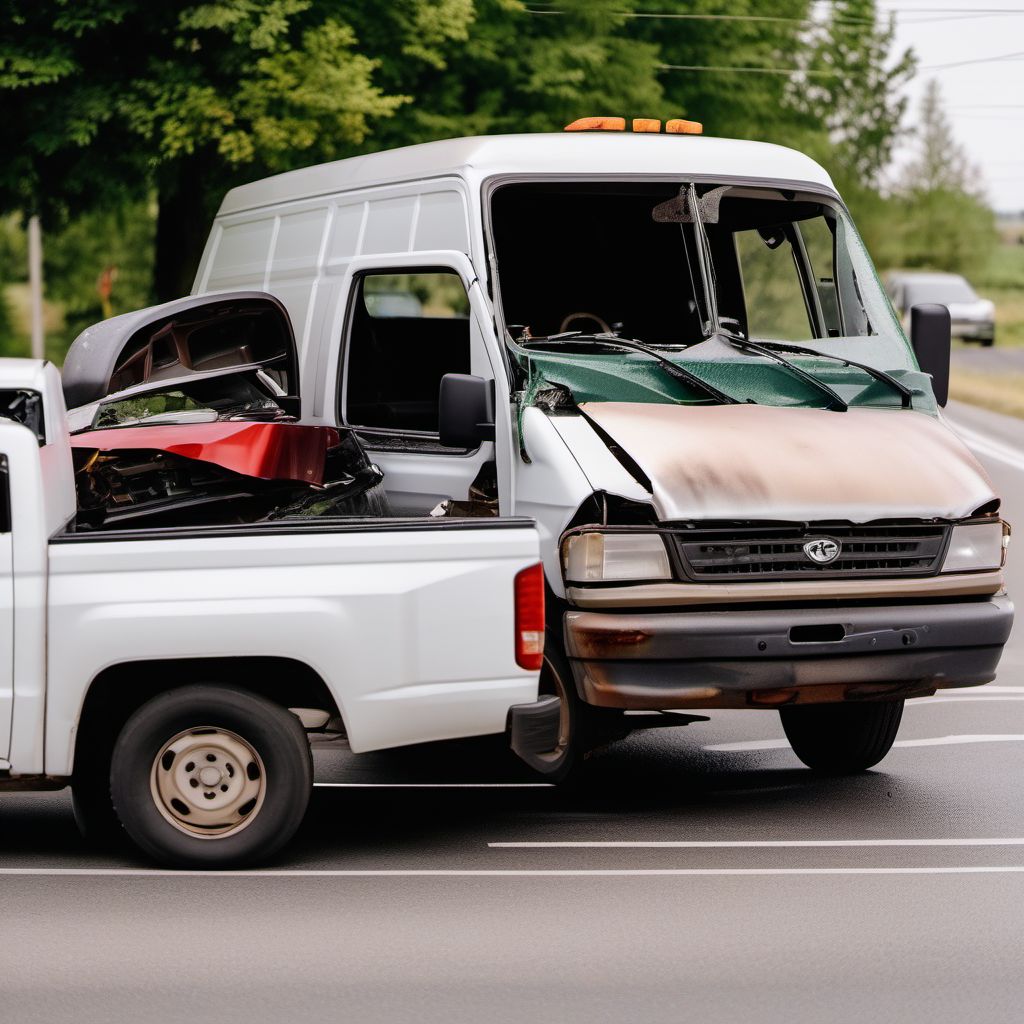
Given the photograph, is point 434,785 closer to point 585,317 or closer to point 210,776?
point 210,776

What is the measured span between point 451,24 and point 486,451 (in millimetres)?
17181

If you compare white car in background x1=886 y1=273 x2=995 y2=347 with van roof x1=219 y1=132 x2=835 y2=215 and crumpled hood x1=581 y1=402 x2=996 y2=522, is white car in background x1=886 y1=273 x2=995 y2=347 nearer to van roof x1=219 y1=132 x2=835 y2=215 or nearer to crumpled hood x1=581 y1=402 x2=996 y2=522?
van roof x1=219 y1=132 x2=835 y2=215

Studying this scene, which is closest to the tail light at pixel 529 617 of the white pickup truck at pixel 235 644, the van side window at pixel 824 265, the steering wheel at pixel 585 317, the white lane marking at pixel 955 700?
the white pickup truck at pixel 235 644

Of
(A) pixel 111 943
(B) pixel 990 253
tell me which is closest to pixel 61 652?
(A) pixel 111 943

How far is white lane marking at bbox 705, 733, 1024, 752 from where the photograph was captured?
968 cm

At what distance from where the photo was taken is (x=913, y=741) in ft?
32.2

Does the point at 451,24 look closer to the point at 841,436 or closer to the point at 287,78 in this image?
the point at 287,78

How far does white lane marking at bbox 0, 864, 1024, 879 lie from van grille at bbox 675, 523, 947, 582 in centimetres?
111

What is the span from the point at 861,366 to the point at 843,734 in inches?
62.7

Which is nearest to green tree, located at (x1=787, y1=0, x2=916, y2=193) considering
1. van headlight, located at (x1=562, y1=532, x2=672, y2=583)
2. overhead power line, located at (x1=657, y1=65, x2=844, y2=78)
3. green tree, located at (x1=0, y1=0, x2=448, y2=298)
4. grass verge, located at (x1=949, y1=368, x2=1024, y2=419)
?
overhead power line, located at (x1=657, y1=65, x2=844, y2=78)

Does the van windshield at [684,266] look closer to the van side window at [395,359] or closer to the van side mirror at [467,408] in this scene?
the van side window at [395,359]

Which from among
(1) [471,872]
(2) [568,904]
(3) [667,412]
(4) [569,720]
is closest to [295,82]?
(3) [667,412]

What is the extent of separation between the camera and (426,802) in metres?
8.44

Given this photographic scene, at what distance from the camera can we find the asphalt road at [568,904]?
557 centimetres
